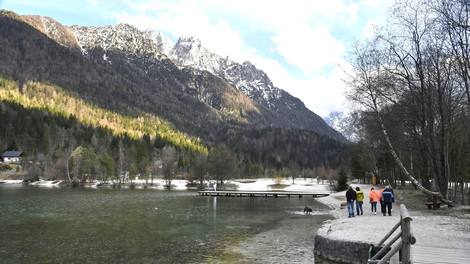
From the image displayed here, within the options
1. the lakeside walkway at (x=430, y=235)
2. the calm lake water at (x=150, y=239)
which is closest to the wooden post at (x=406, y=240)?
the lakeside walkway at (x=430, y=235)

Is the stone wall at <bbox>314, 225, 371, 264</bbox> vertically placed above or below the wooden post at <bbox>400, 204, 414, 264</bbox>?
below

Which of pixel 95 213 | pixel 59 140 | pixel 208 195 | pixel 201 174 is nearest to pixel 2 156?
pixel 59 140

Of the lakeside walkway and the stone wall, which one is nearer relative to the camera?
the lakeside walkway

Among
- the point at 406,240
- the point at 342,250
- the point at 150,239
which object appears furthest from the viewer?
the point at 150,239

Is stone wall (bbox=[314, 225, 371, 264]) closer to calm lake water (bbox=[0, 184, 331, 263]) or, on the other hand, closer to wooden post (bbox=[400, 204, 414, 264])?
calm lake water (bbox=[0, 184, 331, 263])

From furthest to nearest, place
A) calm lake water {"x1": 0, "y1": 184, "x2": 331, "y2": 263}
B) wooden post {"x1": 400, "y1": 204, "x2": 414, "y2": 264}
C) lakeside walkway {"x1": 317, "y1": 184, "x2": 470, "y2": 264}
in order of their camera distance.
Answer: calm lake water {"x1": 0, "y1": 184, "x2": 331, "y2": 263}, lakeside walkway {"x1": 317, "y1": 184, "x2": 470, "y2": 264}, wooden post {"x1": 400, "y1": 204, "x2": 414, "y2": 264}

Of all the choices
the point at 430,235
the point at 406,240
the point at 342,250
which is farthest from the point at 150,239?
the point at 406,240

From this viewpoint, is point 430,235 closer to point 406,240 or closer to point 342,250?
point 342,250

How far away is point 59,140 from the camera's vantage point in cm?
19825

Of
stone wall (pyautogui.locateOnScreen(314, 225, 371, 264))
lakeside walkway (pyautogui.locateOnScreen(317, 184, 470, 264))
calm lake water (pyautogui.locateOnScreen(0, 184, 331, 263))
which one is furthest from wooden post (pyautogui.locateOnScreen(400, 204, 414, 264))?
calm lake water (pyautogui.locateOnScreen(0, 184, 331, 263))

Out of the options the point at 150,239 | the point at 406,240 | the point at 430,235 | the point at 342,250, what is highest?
the point at 406,240

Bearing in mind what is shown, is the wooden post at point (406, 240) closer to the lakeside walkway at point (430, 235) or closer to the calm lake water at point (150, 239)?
the lakeside walkway at point (430, 235)

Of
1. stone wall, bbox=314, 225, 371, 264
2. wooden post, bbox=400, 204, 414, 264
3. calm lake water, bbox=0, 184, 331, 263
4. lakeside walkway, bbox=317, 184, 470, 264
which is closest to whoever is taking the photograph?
wooden post, bbox=400, 204, 414, 264

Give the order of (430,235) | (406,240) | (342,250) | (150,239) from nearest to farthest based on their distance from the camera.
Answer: (406,240) < (342,250) < (430,235) < (150,239)
